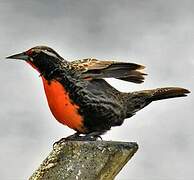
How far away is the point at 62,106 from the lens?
5254 millimetres

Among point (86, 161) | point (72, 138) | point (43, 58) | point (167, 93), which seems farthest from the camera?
point (167, 93)

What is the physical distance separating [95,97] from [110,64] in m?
0.45

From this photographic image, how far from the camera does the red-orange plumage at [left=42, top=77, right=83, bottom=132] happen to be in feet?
17.2

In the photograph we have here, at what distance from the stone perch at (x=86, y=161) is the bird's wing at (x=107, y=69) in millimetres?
814

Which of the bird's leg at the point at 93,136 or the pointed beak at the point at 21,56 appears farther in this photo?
the pointed beak at the point at 21,56

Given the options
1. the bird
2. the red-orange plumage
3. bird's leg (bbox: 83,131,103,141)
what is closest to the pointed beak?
the bird

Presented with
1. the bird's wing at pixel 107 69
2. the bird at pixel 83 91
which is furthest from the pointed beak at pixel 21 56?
the bird's wing at pixel 107 69

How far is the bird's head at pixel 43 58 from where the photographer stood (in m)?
5.36

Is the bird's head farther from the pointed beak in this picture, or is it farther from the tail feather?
the tail feather

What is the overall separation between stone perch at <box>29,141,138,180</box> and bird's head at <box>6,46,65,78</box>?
0.88 m

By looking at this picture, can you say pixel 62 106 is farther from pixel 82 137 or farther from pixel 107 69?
pixel 107 69

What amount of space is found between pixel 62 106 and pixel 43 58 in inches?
21.9

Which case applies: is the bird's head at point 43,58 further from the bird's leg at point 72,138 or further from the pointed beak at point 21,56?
Answer: the bird's leg at point 72,138

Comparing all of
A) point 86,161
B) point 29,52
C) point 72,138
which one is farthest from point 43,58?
point 86,161
